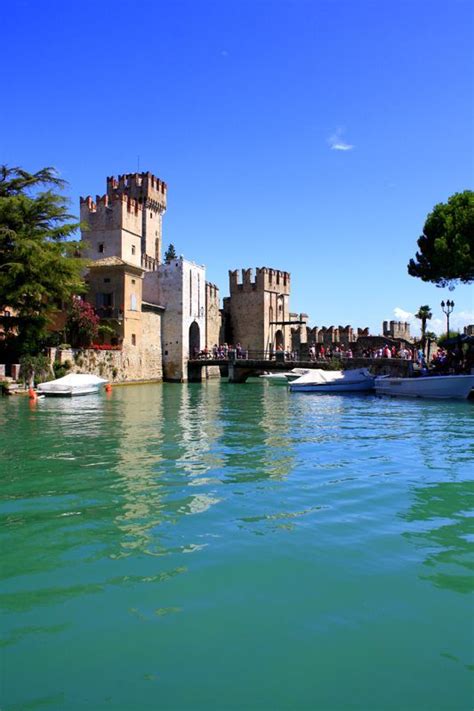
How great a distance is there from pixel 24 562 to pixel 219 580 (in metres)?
1.76

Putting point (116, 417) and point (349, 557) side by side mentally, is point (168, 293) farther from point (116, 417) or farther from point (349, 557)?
point (349, 557)

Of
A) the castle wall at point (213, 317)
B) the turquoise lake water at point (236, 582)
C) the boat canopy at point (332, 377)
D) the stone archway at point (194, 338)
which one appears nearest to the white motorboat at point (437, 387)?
the boat canopy at point (332, 377)

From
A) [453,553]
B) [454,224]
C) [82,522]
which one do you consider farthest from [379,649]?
[454,224]

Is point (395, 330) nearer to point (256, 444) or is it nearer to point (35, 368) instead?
point (35, 368)

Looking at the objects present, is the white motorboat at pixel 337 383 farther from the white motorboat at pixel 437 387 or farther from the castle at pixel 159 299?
the castle at pixel 159 299

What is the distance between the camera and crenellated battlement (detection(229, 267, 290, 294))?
54531mm

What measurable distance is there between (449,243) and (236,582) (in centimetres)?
2543

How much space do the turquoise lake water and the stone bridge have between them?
23.7 metres

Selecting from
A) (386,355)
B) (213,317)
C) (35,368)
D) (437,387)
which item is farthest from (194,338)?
(437,387)

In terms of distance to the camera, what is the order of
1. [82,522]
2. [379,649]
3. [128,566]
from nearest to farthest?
[379,649]
[128,566]
[82,522]

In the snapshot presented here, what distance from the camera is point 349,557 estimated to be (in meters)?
5.33

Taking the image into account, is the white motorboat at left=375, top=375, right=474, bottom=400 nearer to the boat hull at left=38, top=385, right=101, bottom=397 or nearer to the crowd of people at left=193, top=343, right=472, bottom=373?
the crowd of people at left=193, top=343, right=472, bottom=373

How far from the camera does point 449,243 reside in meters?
27.4

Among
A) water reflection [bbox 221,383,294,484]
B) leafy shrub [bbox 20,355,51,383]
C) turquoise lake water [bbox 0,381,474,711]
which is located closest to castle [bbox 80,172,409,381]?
leafy shrub [bbox 20,355,51,383]
